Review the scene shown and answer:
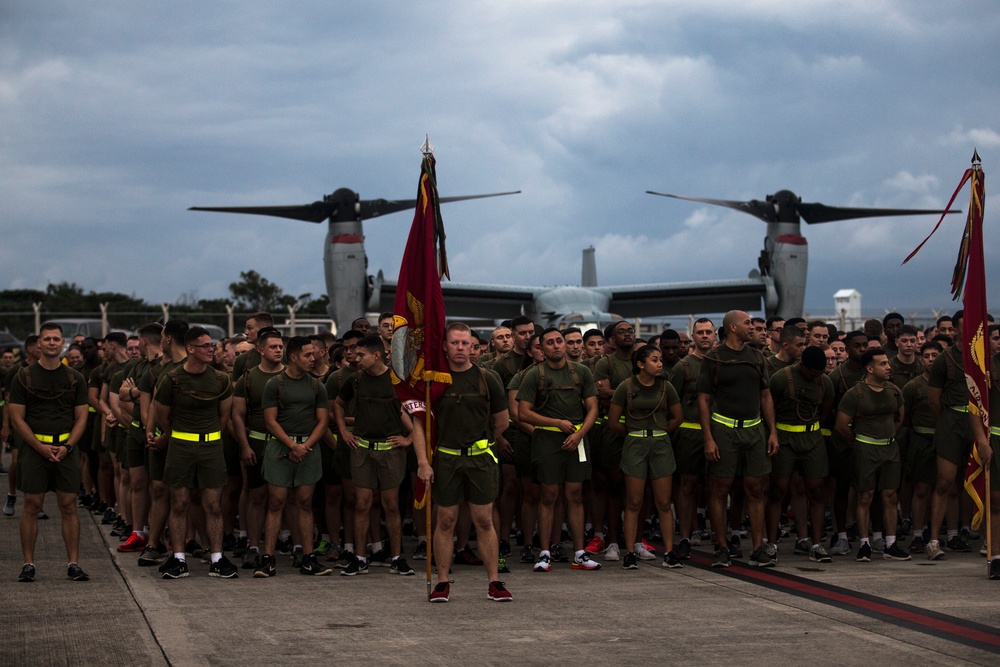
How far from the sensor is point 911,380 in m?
9.42

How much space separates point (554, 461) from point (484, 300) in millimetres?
26391

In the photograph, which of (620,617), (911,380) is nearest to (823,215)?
(911,380)

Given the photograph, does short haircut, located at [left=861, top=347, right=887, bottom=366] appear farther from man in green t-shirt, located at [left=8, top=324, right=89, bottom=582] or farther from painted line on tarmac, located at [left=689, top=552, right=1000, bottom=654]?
man in green t-shirt, located at [left=8, top=324, right=89, bottom=582]

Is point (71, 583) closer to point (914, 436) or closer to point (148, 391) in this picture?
point (148, 391)

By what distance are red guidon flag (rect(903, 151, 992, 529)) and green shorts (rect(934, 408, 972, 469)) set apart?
627 mm

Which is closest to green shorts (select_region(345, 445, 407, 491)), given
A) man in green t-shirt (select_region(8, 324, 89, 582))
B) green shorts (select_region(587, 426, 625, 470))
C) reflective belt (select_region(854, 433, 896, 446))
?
green shorts (select_region(587, 426, 625, 470))

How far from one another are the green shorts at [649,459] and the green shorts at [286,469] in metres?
2.44

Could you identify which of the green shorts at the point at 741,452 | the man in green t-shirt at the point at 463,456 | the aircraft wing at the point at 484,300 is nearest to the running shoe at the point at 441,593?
the man in green t-shirt at the point at 463,456

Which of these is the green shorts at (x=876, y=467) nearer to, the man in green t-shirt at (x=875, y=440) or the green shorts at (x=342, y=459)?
the man in green t-shirt at (x=875, y=440)

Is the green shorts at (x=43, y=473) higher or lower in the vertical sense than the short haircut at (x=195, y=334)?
lower

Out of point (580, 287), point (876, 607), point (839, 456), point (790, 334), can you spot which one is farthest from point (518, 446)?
point (580, 287)

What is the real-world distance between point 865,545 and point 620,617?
3221mm

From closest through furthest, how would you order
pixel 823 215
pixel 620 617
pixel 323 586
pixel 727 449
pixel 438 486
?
pixel 620 617 < pixel 438 486 < pixel 323 586 < pixel 727 449 < pixel 823 215

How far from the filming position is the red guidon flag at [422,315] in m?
6.94
